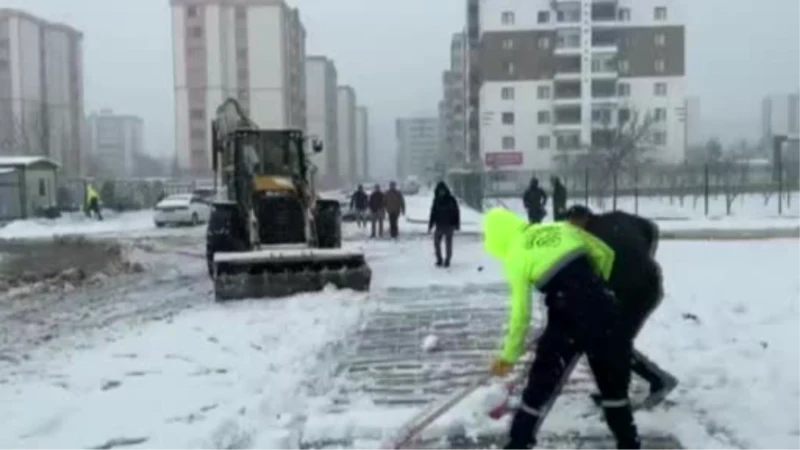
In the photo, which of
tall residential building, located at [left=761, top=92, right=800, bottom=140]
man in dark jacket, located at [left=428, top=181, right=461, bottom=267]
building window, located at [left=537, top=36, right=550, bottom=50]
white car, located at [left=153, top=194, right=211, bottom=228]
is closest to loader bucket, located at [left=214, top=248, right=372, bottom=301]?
man in dark jacket, located at [left=428, top=181, right=461, bottom=267]

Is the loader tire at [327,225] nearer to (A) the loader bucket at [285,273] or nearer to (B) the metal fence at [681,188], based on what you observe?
(A) the loader bucket at [285,273]

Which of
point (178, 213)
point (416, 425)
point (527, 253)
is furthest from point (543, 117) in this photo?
point (527, 253)

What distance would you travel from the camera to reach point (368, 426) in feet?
22.3

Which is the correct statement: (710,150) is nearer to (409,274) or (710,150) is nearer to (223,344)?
(409,274)

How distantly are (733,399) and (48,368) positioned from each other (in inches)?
238

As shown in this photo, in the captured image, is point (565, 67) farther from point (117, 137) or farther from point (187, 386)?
point (117, 137)

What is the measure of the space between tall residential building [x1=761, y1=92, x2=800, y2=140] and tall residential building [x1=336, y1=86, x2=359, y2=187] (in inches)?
2358

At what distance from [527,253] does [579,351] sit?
678mm

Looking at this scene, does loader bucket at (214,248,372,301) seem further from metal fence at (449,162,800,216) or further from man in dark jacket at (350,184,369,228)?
metal fence at (449,162,800,216)

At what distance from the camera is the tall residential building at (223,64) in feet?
326

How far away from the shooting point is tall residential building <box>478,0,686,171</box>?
7856 centimetres

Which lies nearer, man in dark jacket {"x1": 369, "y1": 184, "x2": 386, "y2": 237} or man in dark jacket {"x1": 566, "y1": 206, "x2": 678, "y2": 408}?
man in dark jacket {"x1": 566, "y1": 206, "x2": 678, "y2": 408}

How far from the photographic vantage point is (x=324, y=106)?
427 ft

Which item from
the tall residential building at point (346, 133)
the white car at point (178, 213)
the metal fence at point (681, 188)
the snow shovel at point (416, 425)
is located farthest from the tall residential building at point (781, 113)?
the snow shovel at point (416, 425)
